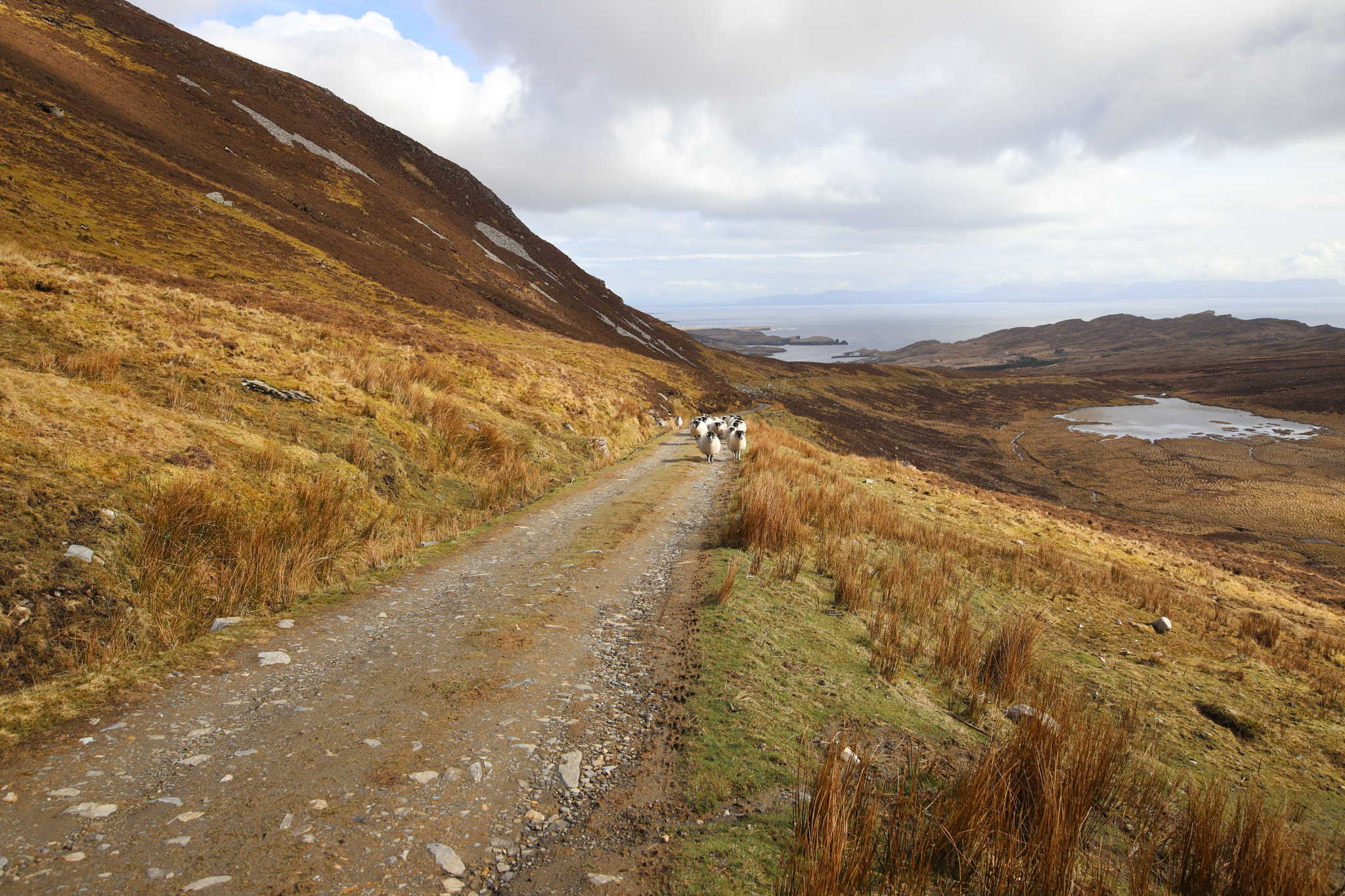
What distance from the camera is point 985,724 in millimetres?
5738

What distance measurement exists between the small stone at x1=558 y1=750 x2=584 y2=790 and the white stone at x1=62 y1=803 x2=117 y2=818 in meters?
2.47

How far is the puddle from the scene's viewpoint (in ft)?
188

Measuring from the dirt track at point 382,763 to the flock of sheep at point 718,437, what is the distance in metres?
12.7

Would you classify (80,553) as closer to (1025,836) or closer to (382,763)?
(382,763)

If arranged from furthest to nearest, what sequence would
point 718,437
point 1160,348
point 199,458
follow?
point 1160,348 → point 718,437 → point 199,458

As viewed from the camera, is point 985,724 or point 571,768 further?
point 985,724

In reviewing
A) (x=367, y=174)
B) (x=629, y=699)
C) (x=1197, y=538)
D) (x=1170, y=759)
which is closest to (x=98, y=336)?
(x=629, y=699)

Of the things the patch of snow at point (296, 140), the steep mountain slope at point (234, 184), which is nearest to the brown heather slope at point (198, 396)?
the steep mountain slope at point (234, 184)

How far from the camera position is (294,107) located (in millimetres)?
61719

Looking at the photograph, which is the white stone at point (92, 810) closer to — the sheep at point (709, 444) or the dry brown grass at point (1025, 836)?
the dry brown grass at point (1025, 836)

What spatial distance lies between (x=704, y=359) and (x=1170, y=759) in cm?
6866

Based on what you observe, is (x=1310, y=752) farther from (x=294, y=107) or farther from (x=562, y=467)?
(x=294, y=107)

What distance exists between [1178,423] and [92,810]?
86317 mm

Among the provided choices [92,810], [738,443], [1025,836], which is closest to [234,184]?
[738,443]
